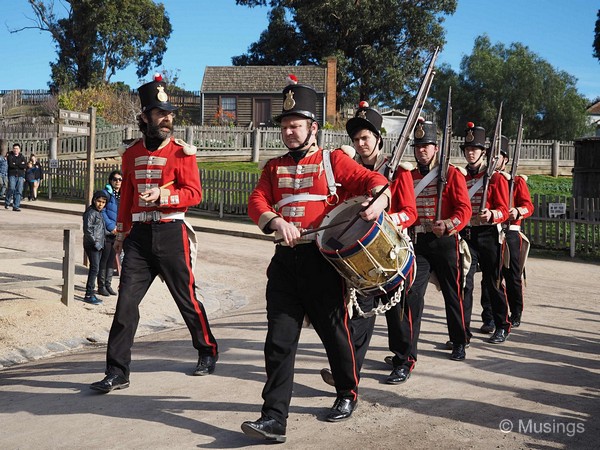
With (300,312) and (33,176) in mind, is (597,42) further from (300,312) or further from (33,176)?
(300,312)

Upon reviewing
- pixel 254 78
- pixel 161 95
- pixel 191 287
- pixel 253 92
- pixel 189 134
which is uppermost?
pixel 254 78

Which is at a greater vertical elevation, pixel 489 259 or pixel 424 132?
pixel 424 132

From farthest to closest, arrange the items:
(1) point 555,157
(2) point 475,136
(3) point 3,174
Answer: (1) point 555,157
(3) point 3,174
(2) point 475,136

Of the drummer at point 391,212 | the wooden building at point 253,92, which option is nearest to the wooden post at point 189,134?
the wooden building at point 253,92

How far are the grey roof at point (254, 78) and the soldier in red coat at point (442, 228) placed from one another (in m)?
38.6

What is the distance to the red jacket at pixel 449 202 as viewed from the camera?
7316 mm

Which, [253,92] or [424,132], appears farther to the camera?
[253,92]

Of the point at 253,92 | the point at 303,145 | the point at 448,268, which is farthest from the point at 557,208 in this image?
the point at 253,92

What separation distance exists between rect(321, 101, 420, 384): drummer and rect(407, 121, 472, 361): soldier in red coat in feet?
2.29

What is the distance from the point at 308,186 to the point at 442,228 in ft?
7.57

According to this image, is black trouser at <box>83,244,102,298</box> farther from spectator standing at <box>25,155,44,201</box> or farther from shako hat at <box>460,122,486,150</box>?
spectator standing at <box>25,155,44,201</box>

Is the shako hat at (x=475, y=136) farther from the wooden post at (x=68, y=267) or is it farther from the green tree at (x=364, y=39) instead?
the green tree at (x=364, y=39)

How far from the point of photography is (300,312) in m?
5.29

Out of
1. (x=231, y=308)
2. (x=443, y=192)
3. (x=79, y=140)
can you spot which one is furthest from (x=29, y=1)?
(x=443, y=192)
